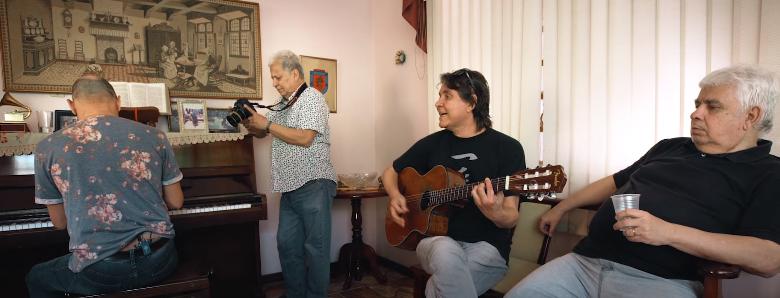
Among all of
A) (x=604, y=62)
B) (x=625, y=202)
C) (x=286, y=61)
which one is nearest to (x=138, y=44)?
(x=286, y=61)

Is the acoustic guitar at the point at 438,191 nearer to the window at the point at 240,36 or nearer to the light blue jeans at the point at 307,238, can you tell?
the light blue jeans at the point at 307,238

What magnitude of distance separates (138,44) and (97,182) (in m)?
1.59

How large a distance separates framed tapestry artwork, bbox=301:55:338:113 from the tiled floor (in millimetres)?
1435

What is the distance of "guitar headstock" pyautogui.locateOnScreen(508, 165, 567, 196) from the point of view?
1.39m

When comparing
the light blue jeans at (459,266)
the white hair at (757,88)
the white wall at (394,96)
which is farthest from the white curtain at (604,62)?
the white wall at (394,96)

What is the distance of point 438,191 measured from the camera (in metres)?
1.71

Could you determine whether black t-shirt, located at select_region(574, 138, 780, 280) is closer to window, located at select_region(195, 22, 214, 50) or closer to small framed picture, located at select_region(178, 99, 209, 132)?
small framed picture, located at select_region(178, 99, 209, 132)

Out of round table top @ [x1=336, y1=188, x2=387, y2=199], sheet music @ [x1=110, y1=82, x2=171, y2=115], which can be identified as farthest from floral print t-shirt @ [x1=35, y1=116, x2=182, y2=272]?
round table top @ [x1=336, y1=188, x2=387, y2=199]

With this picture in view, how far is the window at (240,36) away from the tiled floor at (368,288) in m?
Result: 1.81

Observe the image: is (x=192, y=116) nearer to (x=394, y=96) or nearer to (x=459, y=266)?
(x=394, y=96)

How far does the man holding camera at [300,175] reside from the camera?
2.23m

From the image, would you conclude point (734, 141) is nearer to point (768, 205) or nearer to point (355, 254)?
point (768, 205)

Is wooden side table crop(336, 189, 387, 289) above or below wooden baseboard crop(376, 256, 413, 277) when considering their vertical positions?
above

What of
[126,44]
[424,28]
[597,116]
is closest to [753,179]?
[597,116]
